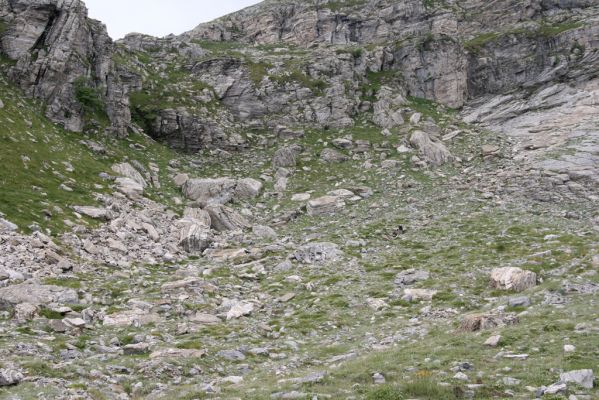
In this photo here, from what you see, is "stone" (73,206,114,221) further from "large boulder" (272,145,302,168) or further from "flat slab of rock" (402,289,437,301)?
"large boulder" (272,145,302,168)

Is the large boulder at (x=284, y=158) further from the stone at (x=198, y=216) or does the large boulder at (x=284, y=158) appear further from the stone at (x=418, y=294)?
the stone at (x=418, y=294)

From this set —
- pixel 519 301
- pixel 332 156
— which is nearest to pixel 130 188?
pixel 332 156

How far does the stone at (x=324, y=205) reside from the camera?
4531 cm

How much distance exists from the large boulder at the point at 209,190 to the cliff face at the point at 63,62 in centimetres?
1285

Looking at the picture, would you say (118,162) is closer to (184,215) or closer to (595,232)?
(184,215)

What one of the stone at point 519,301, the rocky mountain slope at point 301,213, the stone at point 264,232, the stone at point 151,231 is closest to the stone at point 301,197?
the rocky mountain slope at point 301,213

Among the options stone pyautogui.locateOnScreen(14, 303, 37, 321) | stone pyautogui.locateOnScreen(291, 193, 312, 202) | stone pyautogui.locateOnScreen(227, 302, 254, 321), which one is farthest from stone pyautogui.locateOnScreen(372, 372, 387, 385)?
stone pyautogui.locateOnScreen(291, 193, 312, 202)

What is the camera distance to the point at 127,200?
39688mm

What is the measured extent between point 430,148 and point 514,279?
113 feet

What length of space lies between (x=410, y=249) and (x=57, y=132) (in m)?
37.1

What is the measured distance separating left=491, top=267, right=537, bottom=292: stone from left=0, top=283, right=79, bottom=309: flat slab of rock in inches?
894

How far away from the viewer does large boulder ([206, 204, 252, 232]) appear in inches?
1639

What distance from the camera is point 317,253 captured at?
34.3 meters

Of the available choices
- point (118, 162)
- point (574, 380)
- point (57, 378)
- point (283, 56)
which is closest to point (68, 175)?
point (118, 162)
